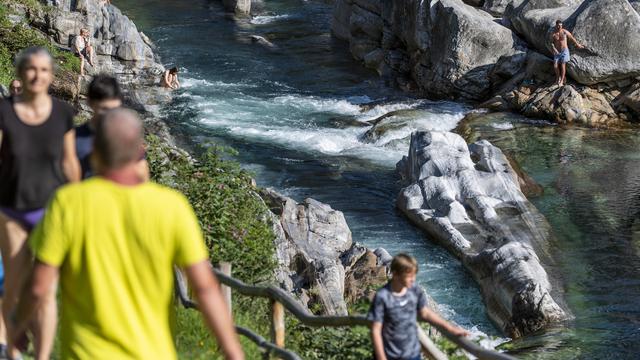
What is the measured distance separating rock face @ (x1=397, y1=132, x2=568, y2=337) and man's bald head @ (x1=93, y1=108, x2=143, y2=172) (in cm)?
1220

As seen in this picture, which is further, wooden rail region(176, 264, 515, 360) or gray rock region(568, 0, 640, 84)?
gray rock region(568, 0, 640, 84)

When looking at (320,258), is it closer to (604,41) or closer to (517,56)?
(604,41)

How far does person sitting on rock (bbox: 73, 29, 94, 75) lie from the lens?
28.4m

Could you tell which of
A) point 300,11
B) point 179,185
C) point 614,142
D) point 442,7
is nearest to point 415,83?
point 442,7

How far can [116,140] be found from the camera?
3.96 metres

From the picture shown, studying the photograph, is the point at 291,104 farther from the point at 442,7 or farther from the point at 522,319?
the point at 522,319

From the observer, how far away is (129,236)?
13.3 feet

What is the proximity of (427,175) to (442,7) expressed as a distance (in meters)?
10.4

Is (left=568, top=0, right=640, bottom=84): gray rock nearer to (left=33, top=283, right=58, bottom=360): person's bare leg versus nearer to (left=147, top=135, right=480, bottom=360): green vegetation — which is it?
(left=147, top=135, right=480, bottom=360): green vegetation

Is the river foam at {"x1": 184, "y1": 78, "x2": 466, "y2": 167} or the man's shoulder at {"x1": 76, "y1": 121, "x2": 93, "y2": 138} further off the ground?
the man's shoulder at {"x1": 76, "y1": 121, "x2": 93, "y2": 138}

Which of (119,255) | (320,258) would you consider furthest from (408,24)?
(119,255)

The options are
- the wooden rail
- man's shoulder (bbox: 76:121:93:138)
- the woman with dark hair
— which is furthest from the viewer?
the wooden rail

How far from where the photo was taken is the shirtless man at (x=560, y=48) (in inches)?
1052

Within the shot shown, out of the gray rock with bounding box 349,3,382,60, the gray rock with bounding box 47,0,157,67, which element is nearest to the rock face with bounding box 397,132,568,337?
the gray rock with bounding box 47,0,157,67
